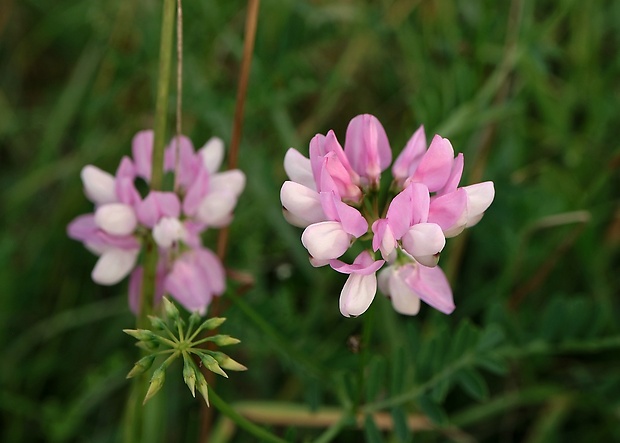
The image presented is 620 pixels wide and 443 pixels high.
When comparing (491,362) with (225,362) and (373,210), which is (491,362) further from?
(225,362)

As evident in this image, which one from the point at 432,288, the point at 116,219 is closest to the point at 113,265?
the point at 116,219

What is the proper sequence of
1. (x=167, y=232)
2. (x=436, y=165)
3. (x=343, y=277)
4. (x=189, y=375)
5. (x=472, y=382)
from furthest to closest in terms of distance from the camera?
(x=343, y=277)
(x=472, y=382)
(x=167, y=232)
(x=436, y=165)
(x=189, y=375)

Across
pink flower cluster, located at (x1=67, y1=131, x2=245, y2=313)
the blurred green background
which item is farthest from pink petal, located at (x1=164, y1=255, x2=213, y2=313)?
the blurred green background

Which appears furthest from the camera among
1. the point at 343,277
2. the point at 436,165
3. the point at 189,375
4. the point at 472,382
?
the point at 343,277

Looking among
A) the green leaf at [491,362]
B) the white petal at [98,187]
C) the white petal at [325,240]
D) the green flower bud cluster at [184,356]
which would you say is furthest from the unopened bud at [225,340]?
the green leaf at [491,362]

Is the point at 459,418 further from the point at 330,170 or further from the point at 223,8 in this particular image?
the point at 223,8

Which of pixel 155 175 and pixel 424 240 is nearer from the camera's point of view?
pixel 424 240
